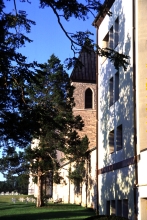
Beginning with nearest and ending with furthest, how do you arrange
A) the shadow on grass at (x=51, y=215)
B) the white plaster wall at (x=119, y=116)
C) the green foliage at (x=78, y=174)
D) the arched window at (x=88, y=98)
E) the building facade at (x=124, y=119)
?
the building facade at (x=124, y=119), the white plaster wall at (x=119, y=116), the shadow on grass at (x=51, y=215), the green foliage at (x=78, y=174), the arched window at (x=88, y=98)

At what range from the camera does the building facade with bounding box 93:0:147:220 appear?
52.6 ft

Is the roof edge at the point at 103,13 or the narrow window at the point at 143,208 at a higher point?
the roof edge at the point at 103,13

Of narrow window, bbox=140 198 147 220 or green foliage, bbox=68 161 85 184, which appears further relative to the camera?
green foliage, bbox=68 161 85 184

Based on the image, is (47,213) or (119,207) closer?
(119,207)

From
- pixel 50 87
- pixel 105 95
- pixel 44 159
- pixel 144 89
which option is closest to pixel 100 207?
pixel 105 95

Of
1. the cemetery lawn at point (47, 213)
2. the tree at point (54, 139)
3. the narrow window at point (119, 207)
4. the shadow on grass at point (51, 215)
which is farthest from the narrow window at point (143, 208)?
the tree at point (54, 139)

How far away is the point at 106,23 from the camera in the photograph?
893 inches

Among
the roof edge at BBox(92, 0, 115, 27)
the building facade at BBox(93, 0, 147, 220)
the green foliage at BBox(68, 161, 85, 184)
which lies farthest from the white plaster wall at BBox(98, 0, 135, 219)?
the green foliage at BBox(68, 161, 85, 184)

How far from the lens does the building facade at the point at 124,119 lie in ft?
52.6

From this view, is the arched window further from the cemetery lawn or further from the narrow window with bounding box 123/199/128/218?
the narrow window with bounding box 123/199/128/218

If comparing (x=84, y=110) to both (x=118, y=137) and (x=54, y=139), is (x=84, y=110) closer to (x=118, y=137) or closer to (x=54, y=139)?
(x=54, y=139)

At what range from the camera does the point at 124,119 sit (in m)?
18.1

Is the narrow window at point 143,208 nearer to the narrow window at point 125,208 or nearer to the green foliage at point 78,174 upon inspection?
the narrow window at point 125,208

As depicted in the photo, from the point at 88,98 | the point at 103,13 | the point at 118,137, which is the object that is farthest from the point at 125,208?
the point at 88,98
